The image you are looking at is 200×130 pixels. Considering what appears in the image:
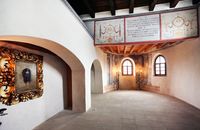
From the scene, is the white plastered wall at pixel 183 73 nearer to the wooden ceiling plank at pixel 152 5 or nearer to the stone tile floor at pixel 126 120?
the stone tile floor at pixel 126 120

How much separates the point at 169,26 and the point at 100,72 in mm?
4582

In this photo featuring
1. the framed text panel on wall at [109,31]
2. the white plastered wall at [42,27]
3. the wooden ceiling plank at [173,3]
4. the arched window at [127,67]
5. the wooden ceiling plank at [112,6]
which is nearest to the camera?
the white plastered wall at [42,27]

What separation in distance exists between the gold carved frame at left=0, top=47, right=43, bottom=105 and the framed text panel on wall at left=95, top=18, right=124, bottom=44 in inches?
101

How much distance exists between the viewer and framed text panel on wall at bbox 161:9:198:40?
14.2ft

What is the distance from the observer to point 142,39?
471cm

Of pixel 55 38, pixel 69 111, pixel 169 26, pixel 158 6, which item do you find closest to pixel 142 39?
pixel 169 26

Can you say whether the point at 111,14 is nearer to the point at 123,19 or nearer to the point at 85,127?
the point at 123,19

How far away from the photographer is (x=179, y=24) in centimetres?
443

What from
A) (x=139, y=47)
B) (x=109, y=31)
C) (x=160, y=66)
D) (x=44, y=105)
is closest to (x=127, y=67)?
(x=160, y=66)

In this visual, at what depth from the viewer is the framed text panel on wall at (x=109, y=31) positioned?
4973 millimetres

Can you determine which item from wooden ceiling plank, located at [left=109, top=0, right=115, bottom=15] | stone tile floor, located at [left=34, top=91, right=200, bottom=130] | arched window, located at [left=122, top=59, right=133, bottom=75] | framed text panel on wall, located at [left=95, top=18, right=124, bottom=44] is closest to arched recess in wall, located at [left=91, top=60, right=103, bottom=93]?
arched window, located at [left=122, top=59, right=133, bottom=75]

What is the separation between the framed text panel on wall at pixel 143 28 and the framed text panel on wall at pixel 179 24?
0.22 metres

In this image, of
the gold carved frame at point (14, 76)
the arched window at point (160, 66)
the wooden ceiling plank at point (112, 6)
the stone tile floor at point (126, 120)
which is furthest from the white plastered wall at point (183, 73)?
the gold carved frame at point (14, 76)

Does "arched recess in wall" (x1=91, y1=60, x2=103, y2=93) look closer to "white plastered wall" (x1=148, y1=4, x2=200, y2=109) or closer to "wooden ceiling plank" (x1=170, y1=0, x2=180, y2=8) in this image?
"white plastered wall" (x1=148, y1=4, x2=200, y2=109)
